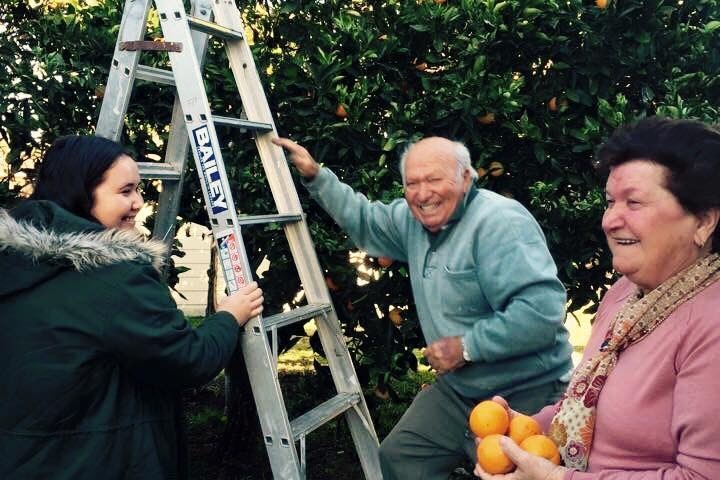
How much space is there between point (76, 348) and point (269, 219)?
1.04 metres

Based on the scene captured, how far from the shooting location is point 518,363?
2.63 m

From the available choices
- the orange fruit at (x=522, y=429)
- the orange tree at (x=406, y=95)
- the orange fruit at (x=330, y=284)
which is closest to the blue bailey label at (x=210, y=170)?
the orange tree at (x=406, y=95)

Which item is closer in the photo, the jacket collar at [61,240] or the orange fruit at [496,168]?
the jacket collar at [61,240]

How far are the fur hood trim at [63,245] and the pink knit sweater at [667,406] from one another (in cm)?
136

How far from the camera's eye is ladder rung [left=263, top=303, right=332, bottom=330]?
2627 mm

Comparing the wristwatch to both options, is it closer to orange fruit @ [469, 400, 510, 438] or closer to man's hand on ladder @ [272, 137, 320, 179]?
orange fruit @ [469, 400, 510, 438]

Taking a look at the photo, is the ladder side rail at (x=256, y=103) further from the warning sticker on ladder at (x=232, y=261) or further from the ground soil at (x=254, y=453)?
the ground soil at (x=254, y=453)

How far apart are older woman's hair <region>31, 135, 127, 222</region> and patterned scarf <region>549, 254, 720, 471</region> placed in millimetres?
1509

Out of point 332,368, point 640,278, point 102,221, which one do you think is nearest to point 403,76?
point 332,368

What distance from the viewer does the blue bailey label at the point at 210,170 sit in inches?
101

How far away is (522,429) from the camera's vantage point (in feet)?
6.51

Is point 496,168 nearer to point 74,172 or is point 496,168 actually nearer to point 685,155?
point 685,155

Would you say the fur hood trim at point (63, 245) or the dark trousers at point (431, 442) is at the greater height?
the fur hood trim at point (63, 245)

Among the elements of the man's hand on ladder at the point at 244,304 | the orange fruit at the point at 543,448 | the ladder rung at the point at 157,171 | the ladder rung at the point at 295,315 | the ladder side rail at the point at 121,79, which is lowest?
the orange fruit at the point at 543,448
